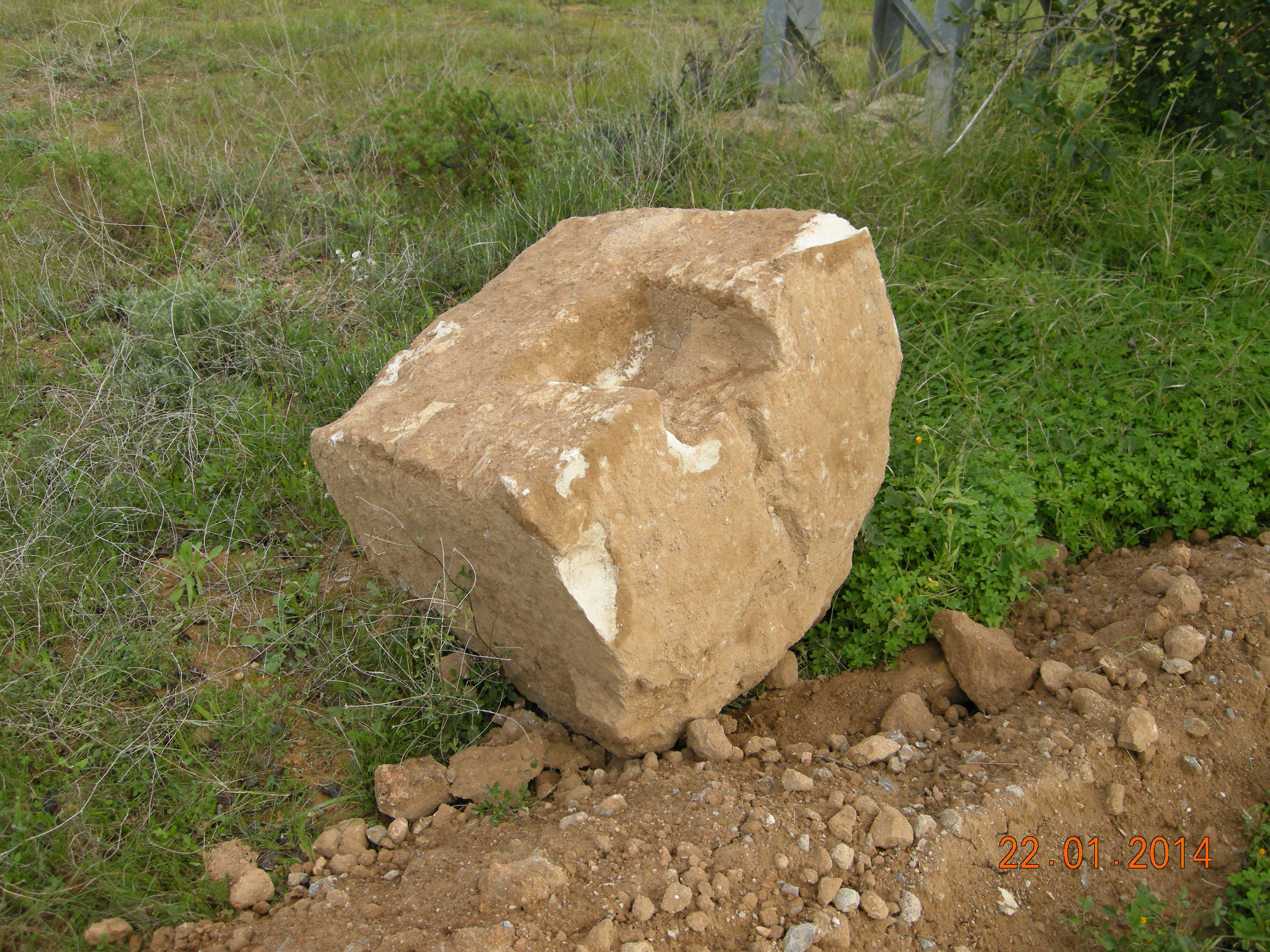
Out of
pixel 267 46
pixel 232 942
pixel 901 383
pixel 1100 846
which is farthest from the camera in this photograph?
pixel 267 46

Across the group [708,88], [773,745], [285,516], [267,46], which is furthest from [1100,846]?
[267,46]

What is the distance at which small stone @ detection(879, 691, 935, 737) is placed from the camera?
2.42 m

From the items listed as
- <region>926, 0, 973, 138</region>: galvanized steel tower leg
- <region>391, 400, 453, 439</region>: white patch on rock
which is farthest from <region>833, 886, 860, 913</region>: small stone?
<region>926, 0, 973, 138</region>: galvanized steel tower leg

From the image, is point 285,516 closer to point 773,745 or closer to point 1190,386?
point 773,745

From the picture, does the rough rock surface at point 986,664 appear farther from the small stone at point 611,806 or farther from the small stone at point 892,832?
the small stone at point 611,806

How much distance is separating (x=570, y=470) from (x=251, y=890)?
1145mm

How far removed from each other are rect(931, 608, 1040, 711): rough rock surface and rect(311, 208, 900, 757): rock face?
39 centimetres

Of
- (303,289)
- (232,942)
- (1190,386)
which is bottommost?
(1190,386)

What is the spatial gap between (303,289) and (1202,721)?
3.59 metres

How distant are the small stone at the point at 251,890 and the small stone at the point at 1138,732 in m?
1.98

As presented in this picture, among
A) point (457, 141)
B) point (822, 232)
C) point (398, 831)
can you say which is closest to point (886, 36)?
point (457, 141)

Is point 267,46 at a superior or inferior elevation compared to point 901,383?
superior

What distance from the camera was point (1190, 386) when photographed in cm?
313

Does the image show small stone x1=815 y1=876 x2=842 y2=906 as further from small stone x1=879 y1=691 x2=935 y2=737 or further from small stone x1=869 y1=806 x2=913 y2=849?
small stone x1=879 y1=691 x2=935 y2=737
